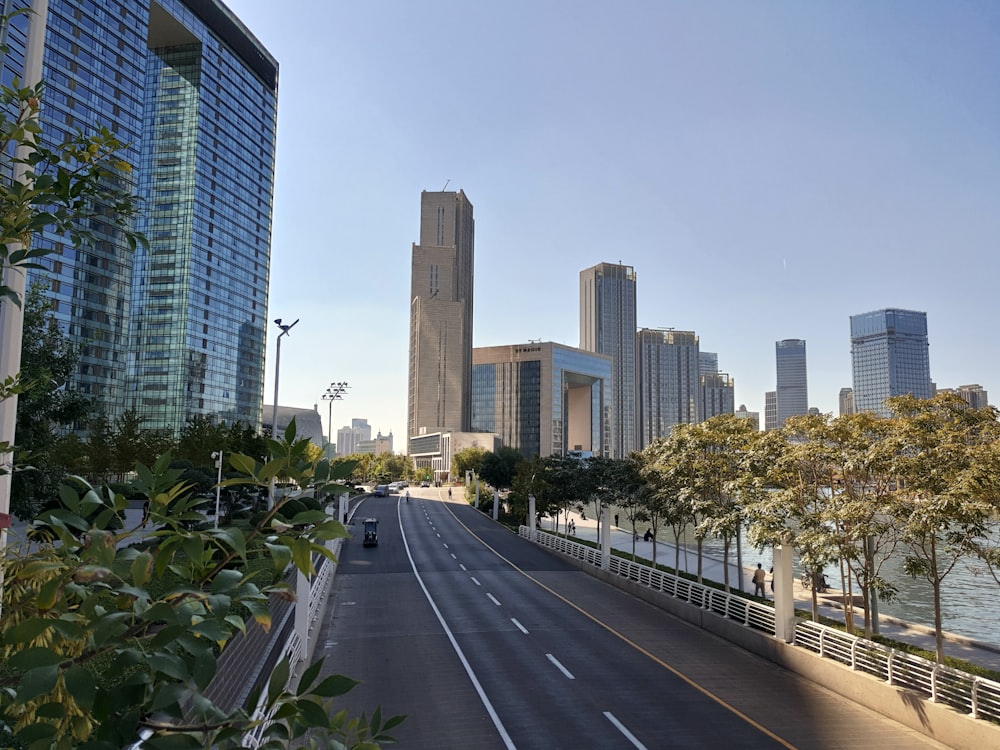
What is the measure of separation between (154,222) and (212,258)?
971 centimetres

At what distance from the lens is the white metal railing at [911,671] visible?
41.7ft

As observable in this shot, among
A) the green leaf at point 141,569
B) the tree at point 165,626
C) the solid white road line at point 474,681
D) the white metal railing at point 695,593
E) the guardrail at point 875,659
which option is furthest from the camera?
the white metal railing at point 695,593

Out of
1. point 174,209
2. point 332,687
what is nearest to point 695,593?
point 332,687

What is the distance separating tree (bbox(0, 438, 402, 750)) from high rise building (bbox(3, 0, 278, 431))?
9347 centimetres

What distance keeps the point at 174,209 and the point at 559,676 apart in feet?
349

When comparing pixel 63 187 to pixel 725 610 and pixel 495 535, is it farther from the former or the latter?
pixel 495 535

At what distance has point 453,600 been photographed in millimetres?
26797

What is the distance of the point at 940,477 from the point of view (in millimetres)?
14203

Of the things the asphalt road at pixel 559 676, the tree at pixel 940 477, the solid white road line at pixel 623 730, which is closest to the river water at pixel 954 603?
the asphalt road at pixel 559 676

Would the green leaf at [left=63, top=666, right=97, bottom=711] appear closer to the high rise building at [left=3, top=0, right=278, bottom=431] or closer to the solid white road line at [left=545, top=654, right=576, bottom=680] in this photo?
the solid white road line at [left=545, top=654, right=576, bottom=680]

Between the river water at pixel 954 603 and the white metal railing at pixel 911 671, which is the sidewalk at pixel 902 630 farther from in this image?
the white metal railing at pixel 911 671

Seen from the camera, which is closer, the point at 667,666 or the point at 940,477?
the point at 940,477

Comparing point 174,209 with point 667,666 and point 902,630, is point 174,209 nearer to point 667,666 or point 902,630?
point 667,666

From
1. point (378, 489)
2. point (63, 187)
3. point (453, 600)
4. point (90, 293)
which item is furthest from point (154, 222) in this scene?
point (63, 187)
